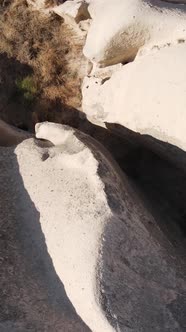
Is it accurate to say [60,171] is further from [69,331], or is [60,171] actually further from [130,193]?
[69,331]

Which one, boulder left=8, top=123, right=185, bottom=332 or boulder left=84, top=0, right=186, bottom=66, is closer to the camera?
boulder left=8, top=123, right=185, bottom=332

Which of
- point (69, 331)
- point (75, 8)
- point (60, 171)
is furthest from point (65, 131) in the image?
point (69, 331)

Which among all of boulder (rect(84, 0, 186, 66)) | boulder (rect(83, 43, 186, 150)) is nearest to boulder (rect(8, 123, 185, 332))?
boulder (rect(83, 43, 186, 150))

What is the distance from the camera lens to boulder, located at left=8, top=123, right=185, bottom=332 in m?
1.53

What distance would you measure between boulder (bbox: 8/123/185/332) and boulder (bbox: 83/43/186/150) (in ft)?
0.66

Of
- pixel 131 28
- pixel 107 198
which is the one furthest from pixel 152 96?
pixel 107 198

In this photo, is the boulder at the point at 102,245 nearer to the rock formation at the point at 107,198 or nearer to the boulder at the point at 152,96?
the rock formation at the point at 107,198

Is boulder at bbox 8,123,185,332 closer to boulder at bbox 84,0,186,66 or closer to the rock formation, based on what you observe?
the rock formation

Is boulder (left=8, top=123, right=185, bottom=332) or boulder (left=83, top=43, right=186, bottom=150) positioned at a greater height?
boulder (left=83, top=43, right=186, bottom=150)

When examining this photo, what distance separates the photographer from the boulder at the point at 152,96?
1.79 m

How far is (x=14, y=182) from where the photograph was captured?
6.18 ft

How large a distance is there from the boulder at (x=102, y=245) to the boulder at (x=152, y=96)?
200mm

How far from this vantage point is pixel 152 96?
1.86 meters

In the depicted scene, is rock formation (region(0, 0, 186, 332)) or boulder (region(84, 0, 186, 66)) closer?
rock formation (region(0, 0, 186, 332))
